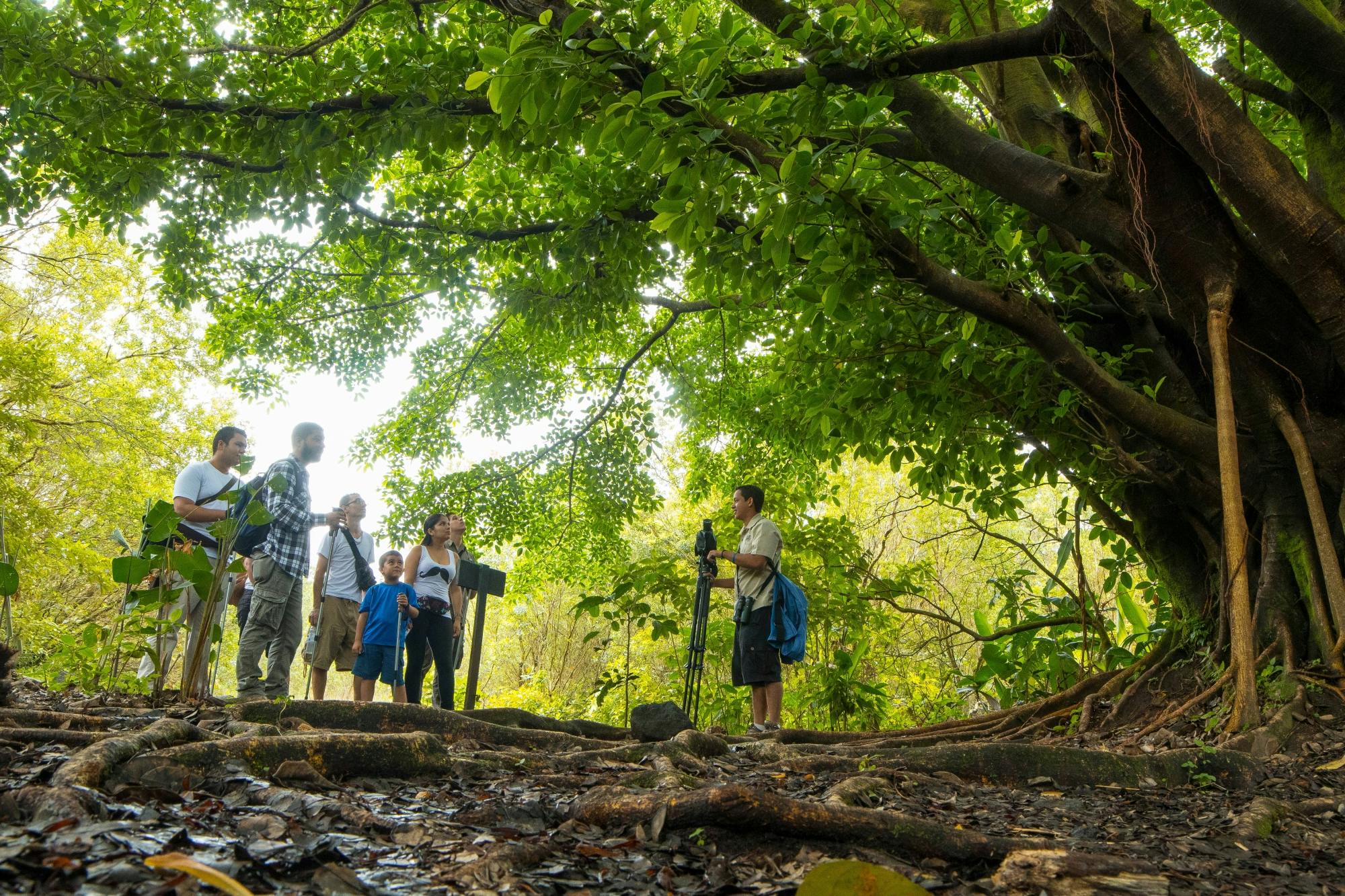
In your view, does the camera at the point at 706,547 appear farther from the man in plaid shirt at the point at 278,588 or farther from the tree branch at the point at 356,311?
the tree branch at the point at 356,311

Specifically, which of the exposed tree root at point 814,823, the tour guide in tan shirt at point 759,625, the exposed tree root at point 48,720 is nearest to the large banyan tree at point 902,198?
the tour guide in tan shirt at point 759,625

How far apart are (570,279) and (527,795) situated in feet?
15.3

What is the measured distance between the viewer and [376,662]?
6605 millimetres

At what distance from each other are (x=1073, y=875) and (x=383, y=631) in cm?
555

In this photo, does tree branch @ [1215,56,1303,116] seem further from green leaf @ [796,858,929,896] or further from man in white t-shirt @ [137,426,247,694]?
man in white t-shirt @ [137,426,247,694]

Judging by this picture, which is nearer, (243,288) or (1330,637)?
(1330,637)

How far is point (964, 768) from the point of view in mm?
3828

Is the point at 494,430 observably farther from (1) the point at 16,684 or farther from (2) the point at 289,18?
(1) the point at 16,684

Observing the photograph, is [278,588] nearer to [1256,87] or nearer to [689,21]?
[689,21]

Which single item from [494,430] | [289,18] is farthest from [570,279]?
[494,430]

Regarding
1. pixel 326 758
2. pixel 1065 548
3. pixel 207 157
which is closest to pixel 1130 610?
pixel 1065 548

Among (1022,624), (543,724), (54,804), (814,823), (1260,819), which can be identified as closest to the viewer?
(54,804)

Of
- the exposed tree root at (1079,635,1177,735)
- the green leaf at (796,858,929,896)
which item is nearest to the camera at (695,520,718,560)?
the exposed tree root at (1079,635,1177,735)

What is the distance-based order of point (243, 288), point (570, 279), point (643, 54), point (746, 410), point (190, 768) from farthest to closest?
1. point (746, 410)
2. point (243, 288)
3. point (570, 279)
4. point (643, 54)
5. point (190, 768)
